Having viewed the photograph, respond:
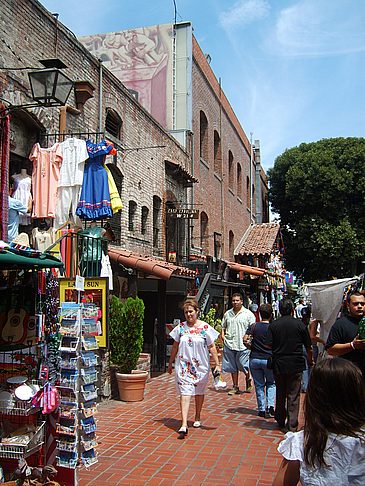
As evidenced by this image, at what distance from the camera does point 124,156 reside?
41.3 feet

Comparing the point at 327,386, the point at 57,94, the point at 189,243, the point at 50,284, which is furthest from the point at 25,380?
the point at 189,243

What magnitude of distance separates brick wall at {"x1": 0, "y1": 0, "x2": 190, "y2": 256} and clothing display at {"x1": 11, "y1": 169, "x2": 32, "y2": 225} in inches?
30.5

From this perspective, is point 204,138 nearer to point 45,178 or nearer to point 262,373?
point 45,178

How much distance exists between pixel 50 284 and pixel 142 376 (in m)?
4.04

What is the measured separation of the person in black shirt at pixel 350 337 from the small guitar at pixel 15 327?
292cm

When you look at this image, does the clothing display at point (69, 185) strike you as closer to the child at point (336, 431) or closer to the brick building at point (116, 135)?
the brick building at point (116, 135)

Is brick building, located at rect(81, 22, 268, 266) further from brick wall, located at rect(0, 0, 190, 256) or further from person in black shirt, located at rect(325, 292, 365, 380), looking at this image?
person in black shirt, located at rect(325, 292, 365, 380)

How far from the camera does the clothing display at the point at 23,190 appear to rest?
316 inches

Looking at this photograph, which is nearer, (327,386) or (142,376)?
(327,386)

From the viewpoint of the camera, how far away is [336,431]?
2135mm

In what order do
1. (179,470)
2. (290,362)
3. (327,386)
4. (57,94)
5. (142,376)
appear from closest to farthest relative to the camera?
(327,386) < (179,470) < (290,362) < (57,94) < (142,376)

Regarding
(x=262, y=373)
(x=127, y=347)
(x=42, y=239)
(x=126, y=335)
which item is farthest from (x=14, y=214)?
(x=262, y=373)

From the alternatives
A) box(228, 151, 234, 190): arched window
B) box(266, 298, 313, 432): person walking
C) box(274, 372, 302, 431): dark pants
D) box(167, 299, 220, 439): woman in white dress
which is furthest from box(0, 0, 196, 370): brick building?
box(228, 151, 234, 190): arched window

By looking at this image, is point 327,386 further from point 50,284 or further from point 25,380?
point 50,284
